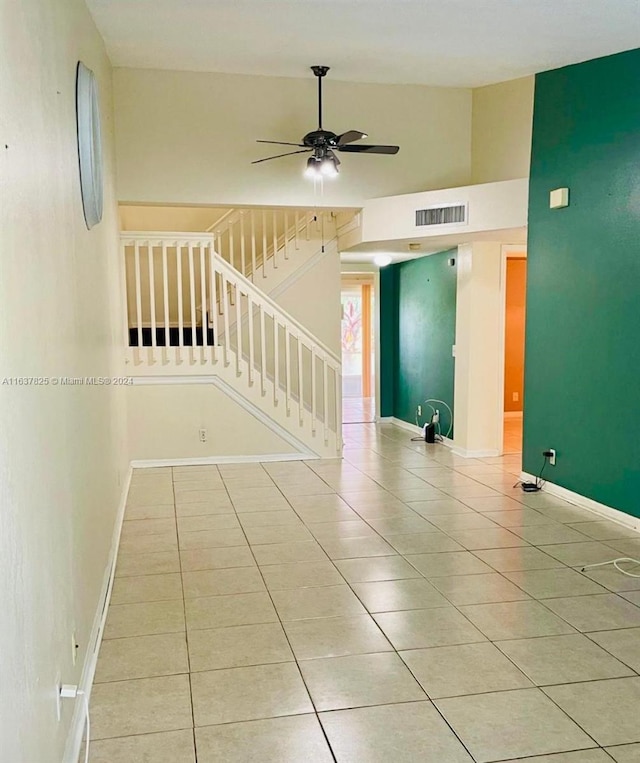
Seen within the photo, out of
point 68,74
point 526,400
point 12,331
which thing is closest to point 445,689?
point 12,331

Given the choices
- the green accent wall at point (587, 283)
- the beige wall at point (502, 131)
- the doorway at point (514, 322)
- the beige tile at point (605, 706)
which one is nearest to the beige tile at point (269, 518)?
the green accent wall at point (587, 283)

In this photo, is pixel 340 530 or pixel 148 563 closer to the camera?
pixel 148 563

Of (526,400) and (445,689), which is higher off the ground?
(526,400)

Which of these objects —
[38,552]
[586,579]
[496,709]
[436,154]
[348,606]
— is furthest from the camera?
[436,154]

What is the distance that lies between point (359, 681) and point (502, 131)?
5330mm

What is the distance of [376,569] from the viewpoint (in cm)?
366

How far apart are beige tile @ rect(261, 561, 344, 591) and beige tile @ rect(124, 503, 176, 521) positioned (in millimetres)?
1332

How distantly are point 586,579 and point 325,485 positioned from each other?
254cm

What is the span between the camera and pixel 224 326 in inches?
266

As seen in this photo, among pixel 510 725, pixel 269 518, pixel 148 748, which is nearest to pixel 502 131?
pixel 269 518

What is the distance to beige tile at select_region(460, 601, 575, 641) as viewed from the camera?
2.90 meters

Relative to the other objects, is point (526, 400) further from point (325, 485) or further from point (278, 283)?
point (278, 283)

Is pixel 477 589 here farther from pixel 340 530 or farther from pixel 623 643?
pixel 340 530

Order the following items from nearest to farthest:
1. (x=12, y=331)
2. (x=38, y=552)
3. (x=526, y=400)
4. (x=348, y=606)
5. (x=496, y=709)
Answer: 1. (x=12, y=331)
2. (x=38, y=552)
3. (x=496, y=709)
4. (x=348, y=606)
5. (x=526, y=400)
